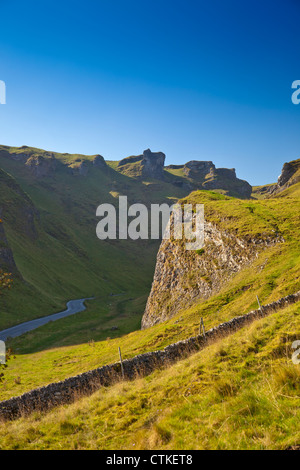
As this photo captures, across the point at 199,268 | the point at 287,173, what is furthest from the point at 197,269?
the point at 287,173

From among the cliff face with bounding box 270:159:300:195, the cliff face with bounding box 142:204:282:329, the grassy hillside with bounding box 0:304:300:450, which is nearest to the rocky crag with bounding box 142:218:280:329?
the cliff face with bounding box 142:204:282:329

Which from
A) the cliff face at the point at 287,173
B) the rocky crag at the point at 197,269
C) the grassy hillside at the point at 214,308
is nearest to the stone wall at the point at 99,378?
the grassy hillside at the point at 214,308

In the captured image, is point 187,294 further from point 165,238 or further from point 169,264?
point 165,238

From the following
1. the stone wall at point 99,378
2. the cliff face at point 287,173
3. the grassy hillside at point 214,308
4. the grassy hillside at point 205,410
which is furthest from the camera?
the cliff face at point 287,173

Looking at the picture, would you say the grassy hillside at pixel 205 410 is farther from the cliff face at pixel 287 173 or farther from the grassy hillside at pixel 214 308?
the cliff face at pixel 287 173

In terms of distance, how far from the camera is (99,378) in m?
17.5

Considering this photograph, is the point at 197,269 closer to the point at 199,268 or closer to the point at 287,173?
the point at 199,268

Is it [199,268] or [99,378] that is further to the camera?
[199,268]

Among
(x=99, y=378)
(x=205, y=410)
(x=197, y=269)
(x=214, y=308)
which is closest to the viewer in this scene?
(x=205, y=410)

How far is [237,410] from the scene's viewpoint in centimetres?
746

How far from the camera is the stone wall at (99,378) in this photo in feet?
52.1

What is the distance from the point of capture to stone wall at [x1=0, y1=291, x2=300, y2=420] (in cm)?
1588
